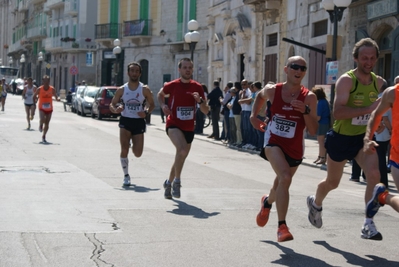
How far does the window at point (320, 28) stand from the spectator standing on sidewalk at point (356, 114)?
779 inches

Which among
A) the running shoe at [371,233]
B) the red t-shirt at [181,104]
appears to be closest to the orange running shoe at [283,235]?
the running shoe at [371,233]

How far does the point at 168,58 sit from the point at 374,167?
1677 inches

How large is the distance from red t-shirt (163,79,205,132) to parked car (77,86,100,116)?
29343mm

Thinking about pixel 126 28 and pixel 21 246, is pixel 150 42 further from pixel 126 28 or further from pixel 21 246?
pixel 21 246

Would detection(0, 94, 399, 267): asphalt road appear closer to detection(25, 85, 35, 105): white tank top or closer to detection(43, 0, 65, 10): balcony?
detection(25, 85, 35, 105): white tank top

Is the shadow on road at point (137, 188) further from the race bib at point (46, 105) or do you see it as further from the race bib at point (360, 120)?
the race bib at point (46, 105)

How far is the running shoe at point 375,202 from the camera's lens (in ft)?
23.1

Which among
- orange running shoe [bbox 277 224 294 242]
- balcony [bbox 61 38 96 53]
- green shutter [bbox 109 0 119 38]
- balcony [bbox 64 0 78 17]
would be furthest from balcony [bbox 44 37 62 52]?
orange running shoe [bbox 277 224 294 242]

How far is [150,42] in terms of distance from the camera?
2039 inches

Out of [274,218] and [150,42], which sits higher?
[150,42]

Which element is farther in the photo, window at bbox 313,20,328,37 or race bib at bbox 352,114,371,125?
window at bbox 313,20,328,37

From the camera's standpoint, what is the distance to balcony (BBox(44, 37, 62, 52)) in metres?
71.9

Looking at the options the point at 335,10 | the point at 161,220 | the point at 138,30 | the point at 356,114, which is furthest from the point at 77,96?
the point at 356,114

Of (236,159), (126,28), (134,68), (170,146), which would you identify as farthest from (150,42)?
(134,68)
